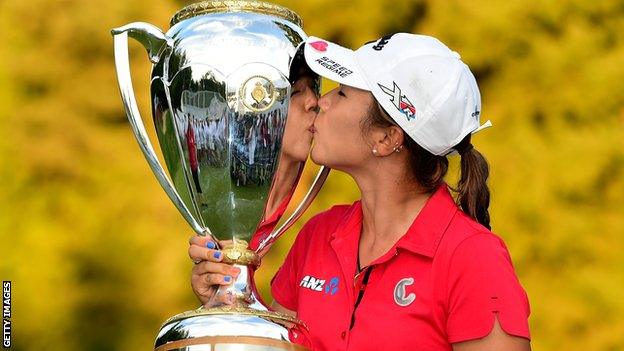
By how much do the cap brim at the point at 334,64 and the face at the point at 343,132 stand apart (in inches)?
1.2

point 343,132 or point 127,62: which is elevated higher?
point 127,62

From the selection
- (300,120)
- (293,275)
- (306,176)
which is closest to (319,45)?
(300,120)

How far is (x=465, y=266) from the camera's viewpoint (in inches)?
75.5

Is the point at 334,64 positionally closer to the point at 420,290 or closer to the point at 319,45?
the point at 319,45

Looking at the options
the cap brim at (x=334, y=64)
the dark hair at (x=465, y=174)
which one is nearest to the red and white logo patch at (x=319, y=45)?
the cap brim at (x=334, y=64)

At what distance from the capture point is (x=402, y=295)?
6.47 feet

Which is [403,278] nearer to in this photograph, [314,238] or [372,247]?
[372,247]

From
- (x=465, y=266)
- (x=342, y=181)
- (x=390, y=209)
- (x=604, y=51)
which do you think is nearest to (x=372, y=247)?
(x=390, y=209)

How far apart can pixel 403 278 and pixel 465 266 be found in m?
0.11

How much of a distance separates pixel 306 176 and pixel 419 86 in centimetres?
96

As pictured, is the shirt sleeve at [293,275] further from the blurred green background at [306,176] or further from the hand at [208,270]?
the blurred green background at [306,176]

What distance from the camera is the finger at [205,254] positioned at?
202 cm

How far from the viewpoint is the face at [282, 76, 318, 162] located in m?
2.09

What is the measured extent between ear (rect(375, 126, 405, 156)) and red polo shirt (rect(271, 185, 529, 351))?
103mm
